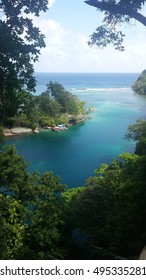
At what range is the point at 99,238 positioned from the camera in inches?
435

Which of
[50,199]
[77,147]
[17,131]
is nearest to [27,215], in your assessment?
[50,199]

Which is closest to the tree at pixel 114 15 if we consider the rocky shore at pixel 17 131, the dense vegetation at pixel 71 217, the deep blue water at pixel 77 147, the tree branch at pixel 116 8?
the tree branch at pixel 116 8

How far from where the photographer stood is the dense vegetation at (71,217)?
986 centimetres

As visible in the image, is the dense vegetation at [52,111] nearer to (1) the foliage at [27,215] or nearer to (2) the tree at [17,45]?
(1) the foliage at [27,215]

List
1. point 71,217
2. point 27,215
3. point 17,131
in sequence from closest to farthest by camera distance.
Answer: point 27,215 < point 71,217 < point 17,131

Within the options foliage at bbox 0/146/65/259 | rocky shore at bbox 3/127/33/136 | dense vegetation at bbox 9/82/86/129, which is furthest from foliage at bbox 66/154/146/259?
dense vegetation at bbox 9/82/86/129

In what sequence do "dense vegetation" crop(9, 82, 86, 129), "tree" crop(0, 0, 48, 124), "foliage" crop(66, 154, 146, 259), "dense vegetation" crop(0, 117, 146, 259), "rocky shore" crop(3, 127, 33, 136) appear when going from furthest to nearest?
"dense vegetation" crop(9, 82, 86, 129)
"rocky shore" crop(3, 127, 33, 136)
"foliage" crop(66, 154, 146, 259)
"dense vegetation" crop(0, 117, 146, 259)
"tree" crop(0, 0, 48, 124)

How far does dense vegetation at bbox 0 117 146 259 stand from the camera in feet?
32.3

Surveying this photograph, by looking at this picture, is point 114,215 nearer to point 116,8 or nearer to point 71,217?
point 71,217

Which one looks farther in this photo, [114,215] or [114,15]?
[114,215]

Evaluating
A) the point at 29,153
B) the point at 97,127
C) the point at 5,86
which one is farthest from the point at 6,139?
the point at 5,86

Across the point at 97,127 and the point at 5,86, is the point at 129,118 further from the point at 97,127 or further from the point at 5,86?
the point at 5,86

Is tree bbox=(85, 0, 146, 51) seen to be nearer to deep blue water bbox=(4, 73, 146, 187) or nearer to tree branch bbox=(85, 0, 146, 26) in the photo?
tree branch bbox=(85, 0, 146, 26)

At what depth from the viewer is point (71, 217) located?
40.2 feet
